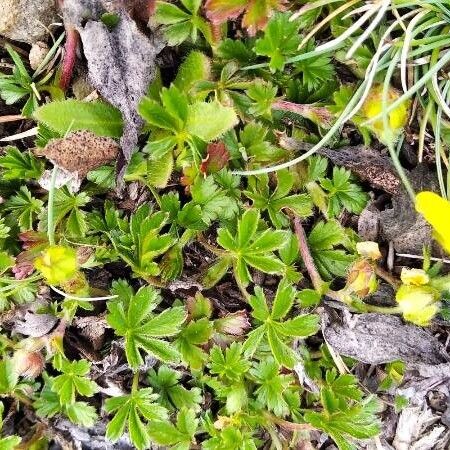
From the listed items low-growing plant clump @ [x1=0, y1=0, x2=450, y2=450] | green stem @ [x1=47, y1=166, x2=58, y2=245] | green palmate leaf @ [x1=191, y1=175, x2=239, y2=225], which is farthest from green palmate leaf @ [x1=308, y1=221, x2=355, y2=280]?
green stem @ [x1=47, y1=166, x2=58, y2=245]

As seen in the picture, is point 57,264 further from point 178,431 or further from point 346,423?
point 346,423

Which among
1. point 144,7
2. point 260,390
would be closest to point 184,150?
point 144,7

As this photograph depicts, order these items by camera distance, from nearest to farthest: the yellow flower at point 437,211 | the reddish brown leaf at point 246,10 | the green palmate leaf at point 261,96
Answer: the yellow flower at point 437,211, the reddish brown leaf at point 246,10, the green palmate leaf at point 261,96

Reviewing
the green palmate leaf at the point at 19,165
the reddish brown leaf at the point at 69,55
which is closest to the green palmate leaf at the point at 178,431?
the green palmate leaf at the point at 19,165

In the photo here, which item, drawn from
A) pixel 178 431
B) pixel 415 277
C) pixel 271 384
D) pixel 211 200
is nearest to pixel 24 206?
pixel 211 200

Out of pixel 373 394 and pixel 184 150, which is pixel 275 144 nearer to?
pixel 184 150

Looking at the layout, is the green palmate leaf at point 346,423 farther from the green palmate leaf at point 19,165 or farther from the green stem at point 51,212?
the green palmate leaf at point 19,165
